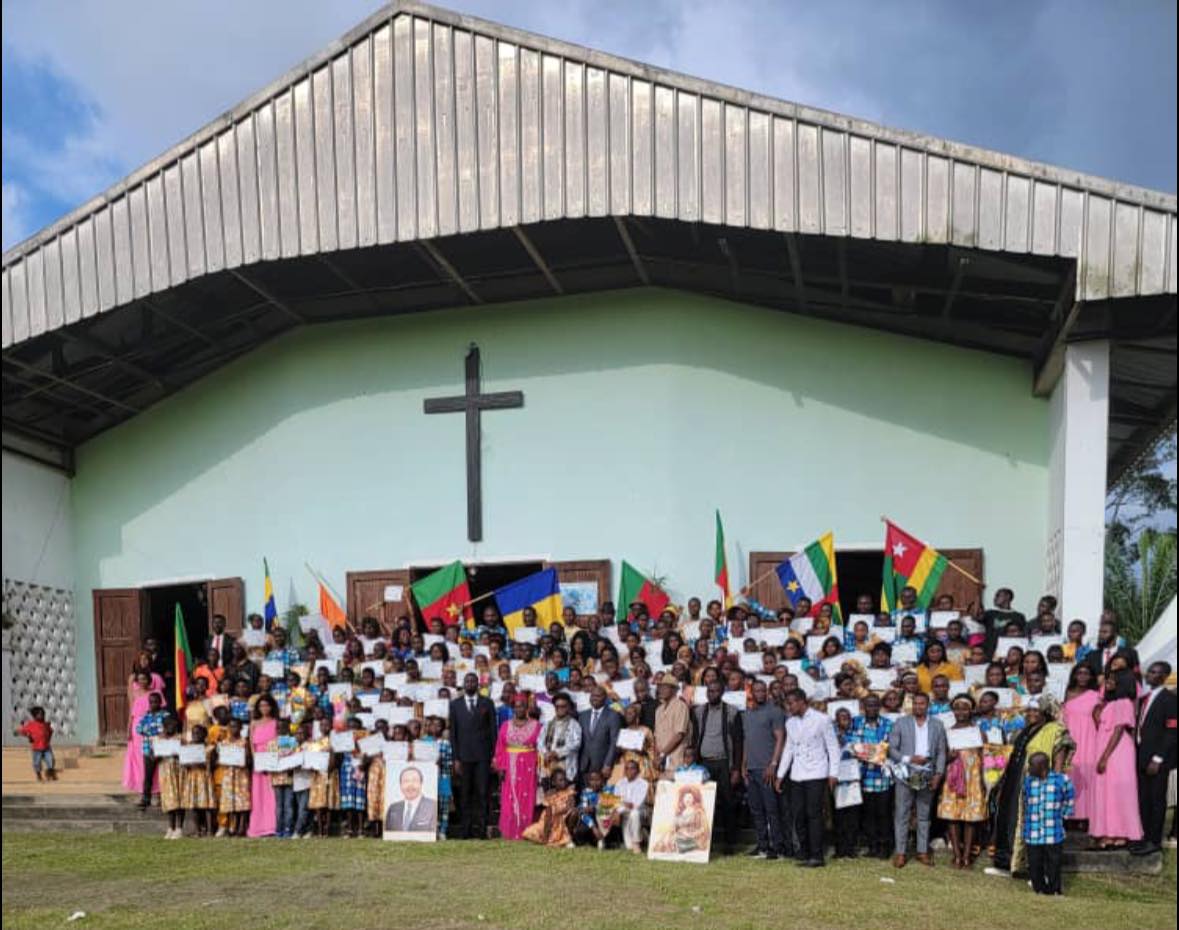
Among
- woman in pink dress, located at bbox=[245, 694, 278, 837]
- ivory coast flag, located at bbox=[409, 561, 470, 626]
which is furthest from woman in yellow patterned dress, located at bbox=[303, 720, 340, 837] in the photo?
ivory coast flag, located at bbox=[409, 561, 470, 626]

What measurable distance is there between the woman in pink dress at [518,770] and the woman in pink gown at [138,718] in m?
3.94

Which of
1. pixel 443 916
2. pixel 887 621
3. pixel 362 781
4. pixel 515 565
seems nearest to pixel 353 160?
pixel 515 565

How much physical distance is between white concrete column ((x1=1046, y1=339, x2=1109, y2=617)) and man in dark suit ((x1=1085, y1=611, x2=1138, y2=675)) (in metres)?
0.47

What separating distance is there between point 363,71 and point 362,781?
766 centimetres

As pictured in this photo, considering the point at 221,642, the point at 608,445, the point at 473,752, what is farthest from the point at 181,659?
the point at 608,445

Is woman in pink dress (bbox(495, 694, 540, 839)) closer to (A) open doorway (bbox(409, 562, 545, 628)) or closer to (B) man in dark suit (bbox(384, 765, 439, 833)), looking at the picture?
(B) man in dark suit (bbox(384, 765, 439, 833))

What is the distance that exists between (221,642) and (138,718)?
1.72 metres

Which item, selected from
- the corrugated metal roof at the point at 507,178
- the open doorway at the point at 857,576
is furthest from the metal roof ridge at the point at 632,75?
the open doorway at the point at 857,576

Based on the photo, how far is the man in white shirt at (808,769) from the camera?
922 cm

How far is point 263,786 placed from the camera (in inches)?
436

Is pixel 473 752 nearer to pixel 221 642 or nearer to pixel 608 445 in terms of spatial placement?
pixel 221 642

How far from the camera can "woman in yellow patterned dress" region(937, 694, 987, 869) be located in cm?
906

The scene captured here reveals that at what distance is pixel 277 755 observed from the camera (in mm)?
10852

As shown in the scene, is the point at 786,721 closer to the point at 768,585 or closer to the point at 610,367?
the point at 768,585
